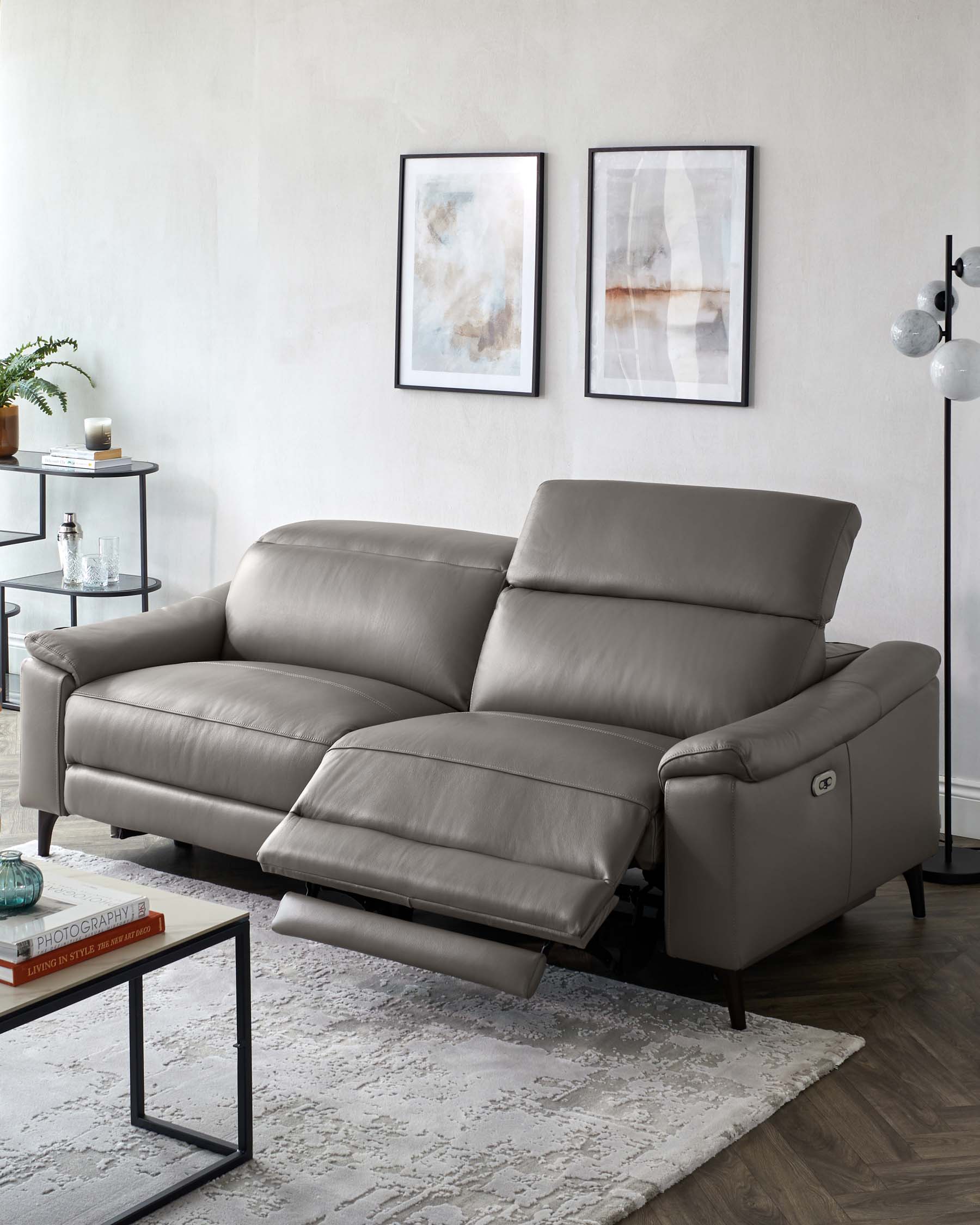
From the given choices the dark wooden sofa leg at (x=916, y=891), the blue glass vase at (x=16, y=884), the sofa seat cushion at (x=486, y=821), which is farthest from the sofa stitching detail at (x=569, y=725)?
the blue glass vase at (x=16, y=884)

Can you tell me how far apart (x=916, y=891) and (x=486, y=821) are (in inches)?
46.4

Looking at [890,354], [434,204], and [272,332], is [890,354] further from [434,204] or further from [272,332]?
[272,332]

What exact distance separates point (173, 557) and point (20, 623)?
2.92 ft

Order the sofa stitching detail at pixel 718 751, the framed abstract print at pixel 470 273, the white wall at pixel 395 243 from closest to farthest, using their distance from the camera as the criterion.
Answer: the sofa stitching detail at pixel 718 751
the white wall at pixel 395 243
the framed abstract print at pixel 470 273

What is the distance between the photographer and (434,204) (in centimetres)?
470

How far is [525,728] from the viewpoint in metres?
3.28

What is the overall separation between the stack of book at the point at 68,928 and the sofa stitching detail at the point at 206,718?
1000 mm

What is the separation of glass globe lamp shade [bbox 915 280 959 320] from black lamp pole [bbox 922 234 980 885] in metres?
0.02

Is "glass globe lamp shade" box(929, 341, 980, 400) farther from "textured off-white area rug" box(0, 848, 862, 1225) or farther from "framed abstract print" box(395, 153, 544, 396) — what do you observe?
"textured off-white area rug" box(0, 848, 862, 1225)

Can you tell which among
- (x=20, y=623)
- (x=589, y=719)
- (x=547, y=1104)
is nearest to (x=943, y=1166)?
(x=547, y=1104)

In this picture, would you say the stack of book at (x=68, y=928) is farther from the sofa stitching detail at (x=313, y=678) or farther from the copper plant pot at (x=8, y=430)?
the copper plant pot at (x=8, y=430)

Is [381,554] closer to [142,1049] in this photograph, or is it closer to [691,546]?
[691,546]

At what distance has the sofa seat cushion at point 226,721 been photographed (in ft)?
11.3

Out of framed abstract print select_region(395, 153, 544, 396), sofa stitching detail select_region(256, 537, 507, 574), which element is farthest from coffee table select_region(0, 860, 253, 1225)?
framed abstract print select_region(395, 153, 544, 396)
